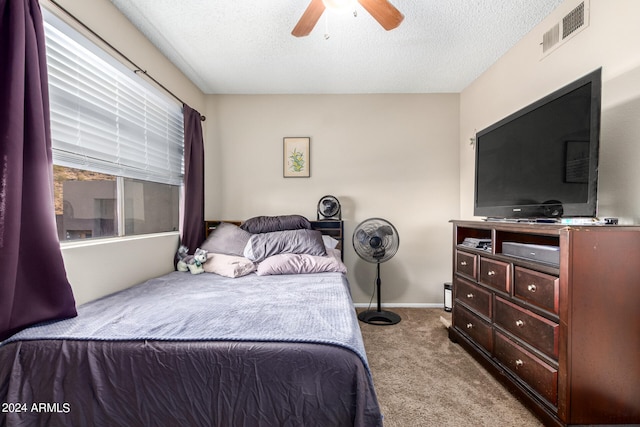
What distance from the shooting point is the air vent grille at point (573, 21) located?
185 cm

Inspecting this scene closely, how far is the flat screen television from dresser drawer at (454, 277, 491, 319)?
22.3 inches

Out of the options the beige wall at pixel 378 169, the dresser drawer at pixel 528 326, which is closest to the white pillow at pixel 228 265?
the beige wall at pixel 378 169

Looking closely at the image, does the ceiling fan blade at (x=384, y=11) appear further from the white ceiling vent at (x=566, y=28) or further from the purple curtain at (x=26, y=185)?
the purple curtain at (x=26, y=185)

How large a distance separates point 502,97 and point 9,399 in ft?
12.1

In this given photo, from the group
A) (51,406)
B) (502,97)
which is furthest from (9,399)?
(502,97)

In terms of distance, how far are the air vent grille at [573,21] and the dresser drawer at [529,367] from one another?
2042 millimetres

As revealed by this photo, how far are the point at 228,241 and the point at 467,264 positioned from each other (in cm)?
210

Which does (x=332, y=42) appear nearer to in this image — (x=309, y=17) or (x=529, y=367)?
(x=309, y=17)

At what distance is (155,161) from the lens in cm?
250

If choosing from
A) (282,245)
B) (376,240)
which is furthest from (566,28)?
(282,245)

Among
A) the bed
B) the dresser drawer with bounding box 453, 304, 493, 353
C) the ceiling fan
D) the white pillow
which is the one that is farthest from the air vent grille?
the white pillow

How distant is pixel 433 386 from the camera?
5.95 feet

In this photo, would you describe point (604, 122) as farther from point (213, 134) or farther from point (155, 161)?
point (213, 134)

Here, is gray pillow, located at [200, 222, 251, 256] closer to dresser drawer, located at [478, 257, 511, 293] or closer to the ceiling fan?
the ceiling fan
